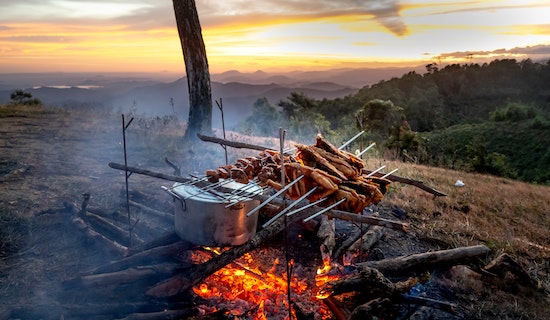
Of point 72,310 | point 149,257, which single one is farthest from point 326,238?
point 72,310

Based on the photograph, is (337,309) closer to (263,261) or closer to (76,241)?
(263,261)

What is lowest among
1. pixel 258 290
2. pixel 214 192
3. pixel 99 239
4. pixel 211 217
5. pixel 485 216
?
pixel 485 216

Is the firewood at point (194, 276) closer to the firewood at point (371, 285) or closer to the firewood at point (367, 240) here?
the firewood at point (371, 285)

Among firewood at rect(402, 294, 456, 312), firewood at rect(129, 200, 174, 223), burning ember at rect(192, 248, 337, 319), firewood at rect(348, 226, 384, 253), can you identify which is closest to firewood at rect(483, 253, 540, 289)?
firewood at rect(402, 294, 456, 312)

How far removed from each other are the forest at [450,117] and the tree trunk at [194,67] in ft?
14.6

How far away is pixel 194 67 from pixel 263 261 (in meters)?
8.76

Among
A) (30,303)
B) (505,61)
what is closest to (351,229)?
(30,303)

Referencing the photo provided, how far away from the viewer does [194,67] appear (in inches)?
495

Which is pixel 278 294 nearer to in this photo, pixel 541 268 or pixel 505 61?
pixel 541 268

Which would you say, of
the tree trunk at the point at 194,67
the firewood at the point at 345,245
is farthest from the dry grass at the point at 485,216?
the tree trunk at the point at 194,67

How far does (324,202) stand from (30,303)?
355cm

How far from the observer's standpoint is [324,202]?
435 cm

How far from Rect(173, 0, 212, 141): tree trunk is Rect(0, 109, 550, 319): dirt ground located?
6.22ft

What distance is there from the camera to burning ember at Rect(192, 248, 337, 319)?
4.43 meters
